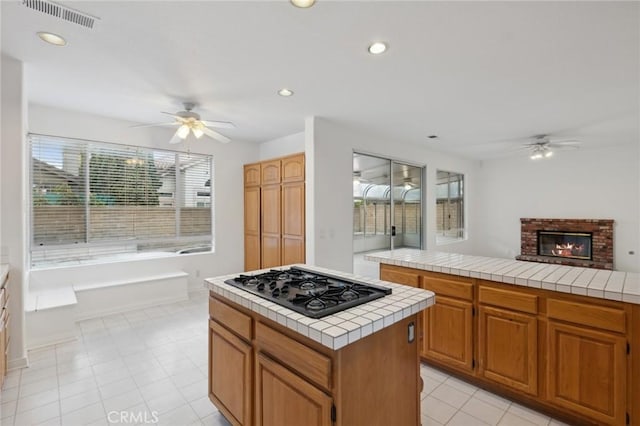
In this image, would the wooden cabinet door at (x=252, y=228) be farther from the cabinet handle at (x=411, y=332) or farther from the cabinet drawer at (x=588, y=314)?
the cabinet drawer at (x=588, y=314)

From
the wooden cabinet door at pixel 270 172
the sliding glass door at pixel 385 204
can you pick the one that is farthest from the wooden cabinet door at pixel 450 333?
the wooden cabinet door at pixel 270 172

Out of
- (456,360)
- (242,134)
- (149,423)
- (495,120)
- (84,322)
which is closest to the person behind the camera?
(149,423)

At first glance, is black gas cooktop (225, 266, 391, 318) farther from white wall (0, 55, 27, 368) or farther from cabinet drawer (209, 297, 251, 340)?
white wall (0, 55, 27, 368)

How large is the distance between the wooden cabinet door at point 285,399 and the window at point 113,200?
3842 millimetres

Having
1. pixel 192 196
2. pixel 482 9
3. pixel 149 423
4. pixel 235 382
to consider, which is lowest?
pixel 149 423

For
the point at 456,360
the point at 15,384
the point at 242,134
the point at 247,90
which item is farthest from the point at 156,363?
the point at 242,134

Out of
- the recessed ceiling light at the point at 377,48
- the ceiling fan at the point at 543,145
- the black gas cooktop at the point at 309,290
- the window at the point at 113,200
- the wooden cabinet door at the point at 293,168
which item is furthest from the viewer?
the ceiling fan at the point at 543,145

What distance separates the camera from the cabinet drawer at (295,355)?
124 cm

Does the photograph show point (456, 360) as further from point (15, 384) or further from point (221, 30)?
point (15, 384)

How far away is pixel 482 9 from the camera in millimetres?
1882

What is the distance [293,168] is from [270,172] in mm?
618

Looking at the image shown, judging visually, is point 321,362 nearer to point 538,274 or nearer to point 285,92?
point 538,274

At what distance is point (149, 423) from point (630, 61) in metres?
4.72

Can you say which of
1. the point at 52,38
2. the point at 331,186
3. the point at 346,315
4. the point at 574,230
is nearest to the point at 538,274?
the point at 346,315
